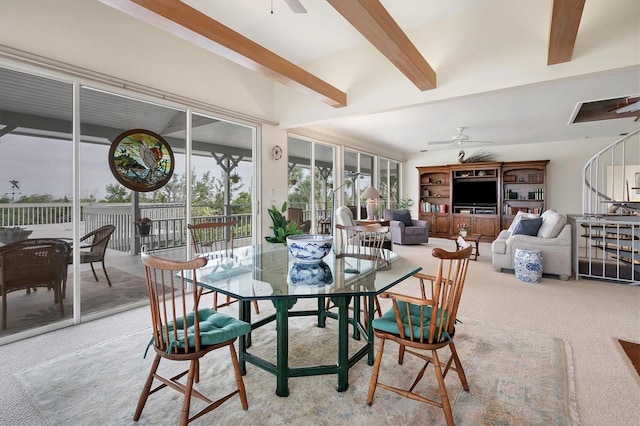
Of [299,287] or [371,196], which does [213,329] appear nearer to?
[299,287]

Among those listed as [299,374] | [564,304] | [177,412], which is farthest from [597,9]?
[177,412]

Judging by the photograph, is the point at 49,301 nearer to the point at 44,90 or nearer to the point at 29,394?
the point at 29,394

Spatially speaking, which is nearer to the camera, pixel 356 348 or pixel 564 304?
pixel 356 348

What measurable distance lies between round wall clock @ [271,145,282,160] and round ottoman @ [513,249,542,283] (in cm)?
375

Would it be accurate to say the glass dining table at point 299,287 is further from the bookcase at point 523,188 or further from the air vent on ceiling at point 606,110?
the bookcase at point 523,188

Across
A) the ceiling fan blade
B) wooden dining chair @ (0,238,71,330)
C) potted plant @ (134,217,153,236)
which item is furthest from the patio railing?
the ceiling fan blade

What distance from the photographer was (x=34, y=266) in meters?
2.71

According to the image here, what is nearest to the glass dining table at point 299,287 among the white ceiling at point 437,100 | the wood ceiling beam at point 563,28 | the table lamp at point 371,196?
the wood ceiling beam at point 563,28

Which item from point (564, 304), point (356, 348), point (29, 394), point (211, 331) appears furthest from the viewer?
point (564, 304)

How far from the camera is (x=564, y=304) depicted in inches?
135

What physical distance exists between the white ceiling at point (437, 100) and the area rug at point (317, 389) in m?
2.53

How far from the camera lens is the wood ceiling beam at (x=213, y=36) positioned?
2.23 metres

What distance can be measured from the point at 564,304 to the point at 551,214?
1.88 meters

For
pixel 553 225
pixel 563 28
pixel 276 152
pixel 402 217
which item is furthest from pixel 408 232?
pixel 563 28
